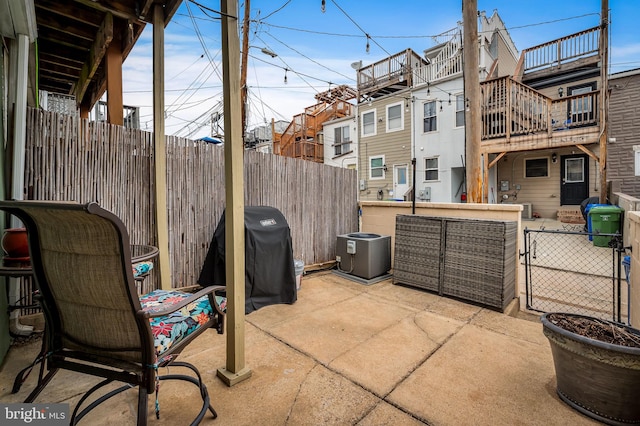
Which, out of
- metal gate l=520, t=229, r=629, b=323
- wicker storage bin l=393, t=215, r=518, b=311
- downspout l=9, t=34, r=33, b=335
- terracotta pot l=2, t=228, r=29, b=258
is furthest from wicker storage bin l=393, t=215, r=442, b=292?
downspout l=9, t=34, r=33, b=335

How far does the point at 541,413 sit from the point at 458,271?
1.93 m

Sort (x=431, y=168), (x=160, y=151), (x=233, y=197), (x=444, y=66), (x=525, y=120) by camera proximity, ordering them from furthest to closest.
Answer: (x=431, y=168) < (x=444, y=66) < (x=525, y=120) < (x=160, y=151) < (x=233, y=197)

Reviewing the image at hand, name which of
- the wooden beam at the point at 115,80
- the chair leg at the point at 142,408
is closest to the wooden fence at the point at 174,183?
the wooden beam at the point at 115,80

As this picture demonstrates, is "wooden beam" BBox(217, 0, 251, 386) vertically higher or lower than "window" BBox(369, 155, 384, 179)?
lower

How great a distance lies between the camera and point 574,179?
387 inches

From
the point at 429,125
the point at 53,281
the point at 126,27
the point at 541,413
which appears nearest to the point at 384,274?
the point at 541,413

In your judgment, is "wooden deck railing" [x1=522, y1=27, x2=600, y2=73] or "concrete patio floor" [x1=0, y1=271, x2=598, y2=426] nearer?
"concrete patio floor" [x1=0, y1=271, x2=598, y2=426]

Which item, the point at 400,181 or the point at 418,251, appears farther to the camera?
the point at 400,181

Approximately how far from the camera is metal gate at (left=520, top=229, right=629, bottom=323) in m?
3.12

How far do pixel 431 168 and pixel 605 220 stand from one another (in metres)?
5.11

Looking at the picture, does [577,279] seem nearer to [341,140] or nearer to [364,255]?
[364,255]

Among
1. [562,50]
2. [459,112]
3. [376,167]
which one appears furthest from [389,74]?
[562,50]

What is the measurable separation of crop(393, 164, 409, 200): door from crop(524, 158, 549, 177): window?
4.13m

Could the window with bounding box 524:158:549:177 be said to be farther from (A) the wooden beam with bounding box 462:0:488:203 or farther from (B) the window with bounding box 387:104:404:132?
(A) the wooden beam with bounding box 462:0:488:203
